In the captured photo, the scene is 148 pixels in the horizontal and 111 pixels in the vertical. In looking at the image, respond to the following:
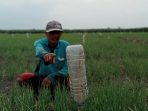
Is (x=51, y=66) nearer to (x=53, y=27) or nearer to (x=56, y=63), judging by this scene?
(x=56, y=63)

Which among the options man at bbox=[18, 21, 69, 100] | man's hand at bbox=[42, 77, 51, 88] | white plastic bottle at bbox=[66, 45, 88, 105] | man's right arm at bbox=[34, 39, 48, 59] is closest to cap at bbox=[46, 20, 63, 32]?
man at bbox=[18, 21, 69, 100]

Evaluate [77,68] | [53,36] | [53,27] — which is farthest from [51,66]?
[77,68]

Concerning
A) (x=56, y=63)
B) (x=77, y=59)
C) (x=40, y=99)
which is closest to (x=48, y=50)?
(x=56, y=63)

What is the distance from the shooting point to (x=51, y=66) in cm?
548

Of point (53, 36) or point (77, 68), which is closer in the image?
point (77, 68)

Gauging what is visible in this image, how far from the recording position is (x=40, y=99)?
177 inches

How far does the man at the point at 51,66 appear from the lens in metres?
5.23

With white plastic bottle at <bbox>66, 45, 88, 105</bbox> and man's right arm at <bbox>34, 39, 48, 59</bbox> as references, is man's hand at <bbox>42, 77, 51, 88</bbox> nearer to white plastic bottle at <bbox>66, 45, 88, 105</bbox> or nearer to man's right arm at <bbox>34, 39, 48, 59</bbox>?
man's right arm at <bbox>34, 39, 48, 59</bbox>

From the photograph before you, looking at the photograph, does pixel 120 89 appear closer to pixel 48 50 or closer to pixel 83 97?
pixel 83 97

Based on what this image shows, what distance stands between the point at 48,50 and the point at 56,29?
1.23 ft

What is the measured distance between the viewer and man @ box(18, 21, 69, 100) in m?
5.23

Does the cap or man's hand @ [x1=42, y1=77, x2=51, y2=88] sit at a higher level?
the cap

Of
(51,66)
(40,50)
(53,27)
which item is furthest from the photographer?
(51,66)

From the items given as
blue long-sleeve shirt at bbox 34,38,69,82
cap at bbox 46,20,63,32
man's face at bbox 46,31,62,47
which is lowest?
blue long-sleeve shirt at bbox 34,38,69,82
